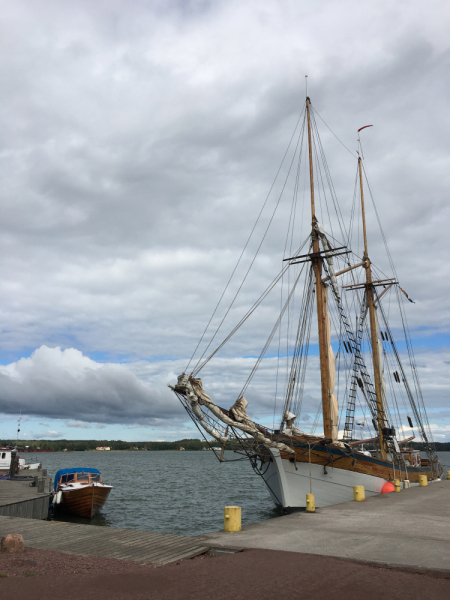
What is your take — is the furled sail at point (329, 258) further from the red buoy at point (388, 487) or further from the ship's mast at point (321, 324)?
the red buoy at point (388, 487)

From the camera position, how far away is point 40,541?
459 inches

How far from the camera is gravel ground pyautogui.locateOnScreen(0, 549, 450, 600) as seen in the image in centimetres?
719

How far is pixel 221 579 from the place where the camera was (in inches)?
314

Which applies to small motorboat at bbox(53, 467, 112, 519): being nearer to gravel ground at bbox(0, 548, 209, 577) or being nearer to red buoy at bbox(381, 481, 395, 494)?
red buoy at bbox(381, 481, 395, 494)

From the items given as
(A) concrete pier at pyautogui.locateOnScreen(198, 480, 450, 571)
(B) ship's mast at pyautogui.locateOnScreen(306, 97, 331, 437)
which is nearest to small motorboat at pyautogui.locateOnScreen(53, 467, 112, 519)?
(B) ship's mast at pyautogui.locateOnScreen(306, 97, 331, 437)

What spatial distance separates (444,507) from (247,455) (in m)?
8.39

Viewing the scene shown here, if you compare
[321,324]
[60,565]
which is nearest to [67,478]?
[321,324]

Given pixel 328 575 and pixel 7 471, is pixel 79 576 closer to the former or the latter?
pixel 328 575

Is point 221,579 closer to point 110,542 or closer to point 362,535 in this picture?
point 110,542

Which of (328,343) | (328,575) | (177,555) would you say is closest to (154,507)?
(328,343)

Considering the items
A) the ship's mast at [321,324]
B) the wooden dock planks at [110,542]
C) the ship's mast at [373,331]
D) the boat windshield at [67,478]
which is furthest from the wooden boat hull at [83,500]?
the ship's mast at [373,331]

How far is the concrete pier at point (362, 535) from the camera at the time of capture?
950 centimetres

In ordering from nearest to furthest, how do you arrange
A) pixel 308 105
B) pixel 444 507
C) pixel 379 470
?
pixel 444 507 < pixel 379 470 < pixel 308 105

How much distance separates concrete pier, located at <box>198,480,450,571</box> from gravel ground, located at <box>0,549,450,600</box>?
81 cm
